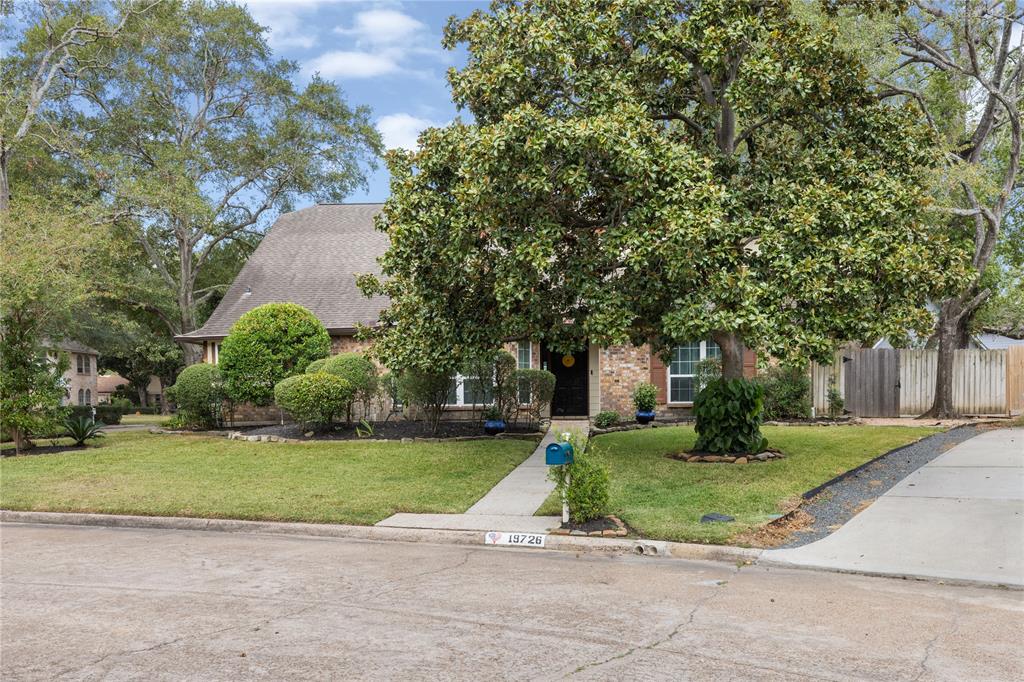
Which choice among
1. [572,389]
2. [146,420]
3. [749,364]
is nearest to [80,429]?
[572,389]

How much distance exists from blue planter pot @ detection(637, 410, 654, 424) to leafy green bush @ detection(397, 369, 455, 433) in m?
5.34

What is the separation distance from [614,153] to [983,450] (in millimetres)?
8399

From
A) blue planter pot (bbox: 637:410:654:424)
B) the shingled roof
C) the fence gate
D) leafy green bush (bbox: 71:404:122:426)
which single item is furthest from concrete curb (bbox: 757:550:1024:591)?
leafy green bush (bbox: 71:404:122:426)

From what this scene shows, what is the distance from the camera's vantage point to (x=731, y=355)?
42.4 feet

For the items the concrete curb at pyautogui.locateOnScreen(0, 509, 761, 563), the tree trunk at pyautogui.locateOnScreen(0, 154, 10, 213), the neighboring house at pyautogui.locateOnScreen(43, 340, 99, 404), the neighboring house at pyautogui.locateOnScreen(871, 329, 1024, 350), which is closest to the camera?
the concrete curb at pyautogui.locateOnScreen(0, 509, 761, 563)

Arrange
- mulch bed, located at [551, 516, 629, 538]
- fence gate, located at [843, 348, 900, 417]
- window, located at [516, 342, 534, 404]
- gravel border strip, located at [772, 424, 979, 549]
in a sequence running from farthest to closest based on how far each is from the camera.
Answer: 1. window, located at [516, 342, 534, 404]
2. fence gate, located at [843, 348, 900, 417]
3. gravel border strip, located at [772, 424, 979, 549]
4. mulch bed, located at [551, 516, 629, 538]

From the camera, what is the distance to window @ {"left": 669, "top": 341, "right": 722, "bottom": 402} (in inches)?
787

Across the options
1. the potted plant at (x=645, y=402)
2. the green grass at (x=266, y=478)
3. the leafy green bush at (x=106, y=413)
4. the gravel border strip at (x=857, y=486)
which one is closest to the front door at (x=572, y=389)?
the potted plant at (x=645, y=402)

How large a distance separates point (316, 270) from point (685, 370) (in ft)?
38.8

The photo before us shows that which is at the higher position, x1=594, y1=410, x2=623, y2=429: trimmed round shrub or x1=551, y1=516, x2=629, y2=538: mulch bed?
x1=594, y1=410, x2=623, y2=429: trimmed round shrub

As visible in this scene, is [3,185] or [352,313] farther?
[3,185]

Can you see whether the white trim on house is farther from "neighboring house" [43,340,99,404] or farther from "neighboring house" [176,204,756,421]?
"neighboring house" [43,340,99,404]

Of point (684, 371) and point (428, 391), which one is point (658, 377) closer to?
point (684, 371)

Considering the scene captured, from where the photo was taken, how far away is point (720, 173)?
40.7ft
